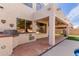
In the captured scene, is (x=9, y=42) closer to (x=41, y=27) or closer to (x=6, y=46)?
(x=6, y=46)

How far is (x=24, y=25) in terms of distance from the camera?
7.83ft

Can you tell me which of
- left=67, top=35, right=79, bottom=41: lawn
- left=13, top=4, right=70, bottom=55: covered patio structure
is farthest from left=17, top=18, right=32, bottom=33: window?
left=67, top=35, right=79, bottom=41: lawn

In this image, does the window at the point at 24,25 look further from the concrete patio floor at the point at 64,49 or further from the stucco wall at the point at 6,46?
the concrete patio floor at the point at 64,49

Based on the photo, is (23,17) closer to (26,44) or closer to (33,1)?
(33,1)

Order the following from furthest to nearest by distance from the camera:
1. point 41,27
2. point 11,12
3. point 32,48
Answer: point 41,27 → point 32,48 → point 11,12

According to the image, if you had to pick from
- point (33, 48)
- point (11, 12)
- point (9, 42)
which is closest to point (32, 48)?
point (33, 48)

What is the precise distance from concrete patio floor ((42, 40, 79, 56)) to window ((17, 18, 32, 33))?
0.67 meters

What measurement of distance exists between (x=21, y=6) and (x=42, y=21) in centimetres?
57

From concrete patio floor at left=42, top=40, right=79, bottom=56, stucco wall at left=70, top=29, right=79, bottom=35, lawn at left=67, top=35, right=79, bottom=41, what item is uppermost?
stucco wall at left=70, top=29, right=79, bottom=35

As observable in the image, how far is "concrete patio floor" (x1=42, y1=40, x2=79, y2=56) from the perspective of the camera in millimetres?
2264

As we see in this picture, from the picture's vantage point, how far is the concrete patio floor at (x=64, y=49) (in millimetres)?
2264

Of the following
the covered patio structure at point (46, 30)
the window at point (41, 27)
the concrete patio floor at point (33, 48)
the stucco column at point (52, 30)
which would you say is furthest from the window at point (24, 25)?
the stucco column at point (52, 30)

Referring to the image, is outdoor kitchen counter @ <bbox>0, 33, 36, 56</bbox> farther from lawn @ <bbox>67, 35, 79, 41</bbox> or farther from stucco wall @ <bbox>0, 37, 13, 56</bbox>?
lawn @ <bbox>67, 35, 79, 41</bbox>

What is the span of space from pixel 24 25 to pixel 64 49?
1.02 meters
